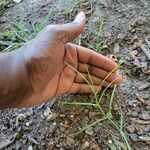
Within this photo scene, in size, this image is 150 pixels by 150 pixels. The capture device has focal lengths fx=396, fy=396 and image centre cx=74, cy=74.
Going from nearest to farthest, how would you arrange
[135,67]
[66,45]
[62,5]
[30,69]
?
1. [30,69]
2. [66,45]
3. [135,67]
4. [62,5]

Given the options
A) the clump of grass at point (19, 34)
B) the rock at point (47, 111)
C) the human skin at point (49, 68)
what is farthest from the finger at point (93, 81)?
the clump of grass at point (19, 34)

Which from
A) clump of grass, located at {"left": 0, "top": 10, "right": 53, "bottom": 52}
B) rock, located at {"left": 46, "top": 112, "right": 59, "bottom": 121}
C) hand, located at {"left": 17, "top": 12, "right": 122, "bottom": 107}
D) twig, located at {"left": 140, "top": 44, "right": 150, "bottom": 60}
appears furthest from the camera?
clump of grass, located at {"left": 0, "top": 10, "right": 53, "bottom": 52}

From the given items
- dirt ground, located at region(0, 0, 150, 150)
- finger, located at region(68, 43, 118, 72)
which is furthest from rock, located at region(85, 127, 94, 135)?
finger, located at region(68, 43, 118, 72)

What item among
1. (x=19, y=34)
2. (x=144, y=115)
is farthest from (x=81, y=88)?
(x=19, y=34)

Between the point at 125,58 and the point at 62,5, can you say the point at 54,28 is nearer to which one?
the point at 125,58

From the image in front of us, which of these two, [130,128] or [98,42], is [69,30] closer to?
[98,42]

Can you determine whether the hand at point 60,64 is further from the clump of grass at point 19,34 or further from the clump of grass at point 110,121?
the clump of grass at point 19,34

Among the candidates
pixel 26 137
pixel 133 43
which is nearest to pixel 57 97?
pixel 26 137

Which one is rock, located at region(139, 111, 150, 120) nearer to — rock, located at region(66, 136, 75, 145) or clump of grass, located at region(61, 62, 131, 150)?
clump of grass, located at region(61, 62, 131, 150)
